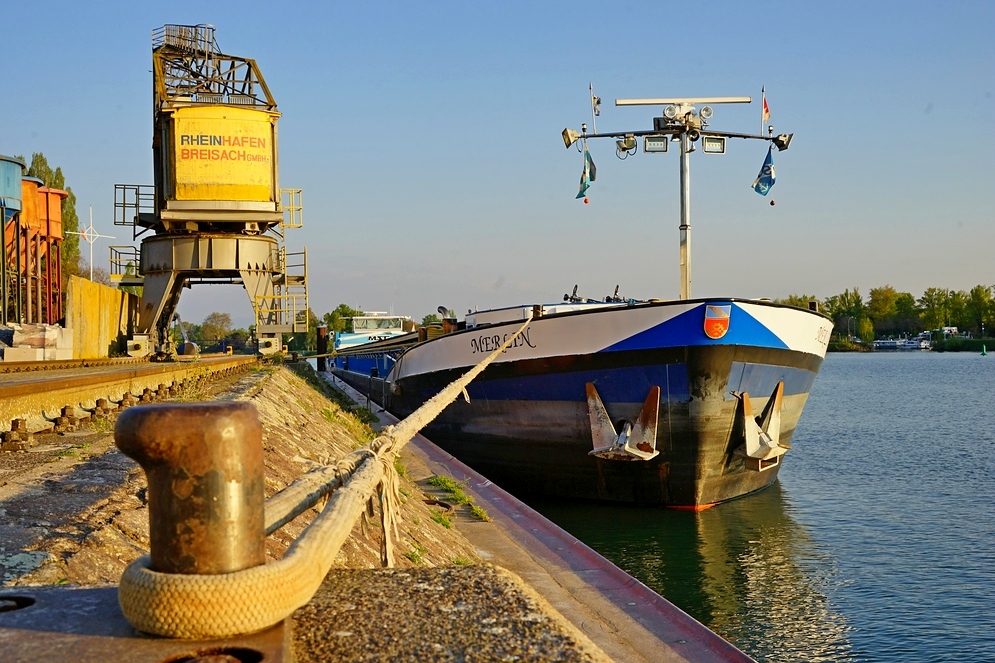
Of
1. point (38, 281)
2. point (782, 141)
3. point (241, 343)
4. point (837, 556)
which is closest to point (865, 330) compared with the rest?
point (241, 343)

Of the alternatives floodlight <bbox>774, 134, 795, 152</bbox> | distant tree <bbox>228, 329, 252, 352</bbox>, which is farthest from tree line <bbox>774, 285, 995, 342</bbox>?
floodlight <bbox>774, 134, 795, 152</bbox>

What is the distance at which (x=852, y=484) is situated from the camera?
1573cm

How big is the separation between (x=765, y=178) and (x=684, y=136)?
5.33ft

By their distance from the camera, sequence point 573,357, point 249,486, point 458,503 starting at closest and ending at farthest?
point 249,486
point 458,503
point 573,357

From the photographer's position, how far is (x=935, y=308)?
134 meters

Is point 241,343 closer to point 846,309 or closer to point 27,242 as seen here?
point 27,242

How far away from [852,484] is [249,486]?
51.2 ft

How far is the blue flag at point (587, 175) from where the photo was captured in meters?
15.0

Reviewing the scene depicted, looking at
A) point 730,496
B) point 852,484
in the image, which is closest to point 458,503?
point 730,496

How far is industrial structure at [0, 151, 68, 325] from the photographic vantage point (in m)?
26.0

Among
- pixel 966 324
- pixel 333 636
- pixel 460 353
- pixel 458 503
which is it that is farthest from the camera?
pixel 966 324

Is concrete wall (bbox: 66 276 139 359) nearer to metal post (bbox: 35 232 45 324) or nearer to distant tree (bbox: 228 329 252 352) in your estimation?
metal post (bbox: 35 232 45 324)

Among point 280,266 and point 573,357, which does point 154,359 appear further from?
point 573,357

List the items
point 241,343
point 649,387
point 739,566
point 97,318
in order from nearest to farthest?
point 739,566, point 649,387, point 97,318, point 241,343
